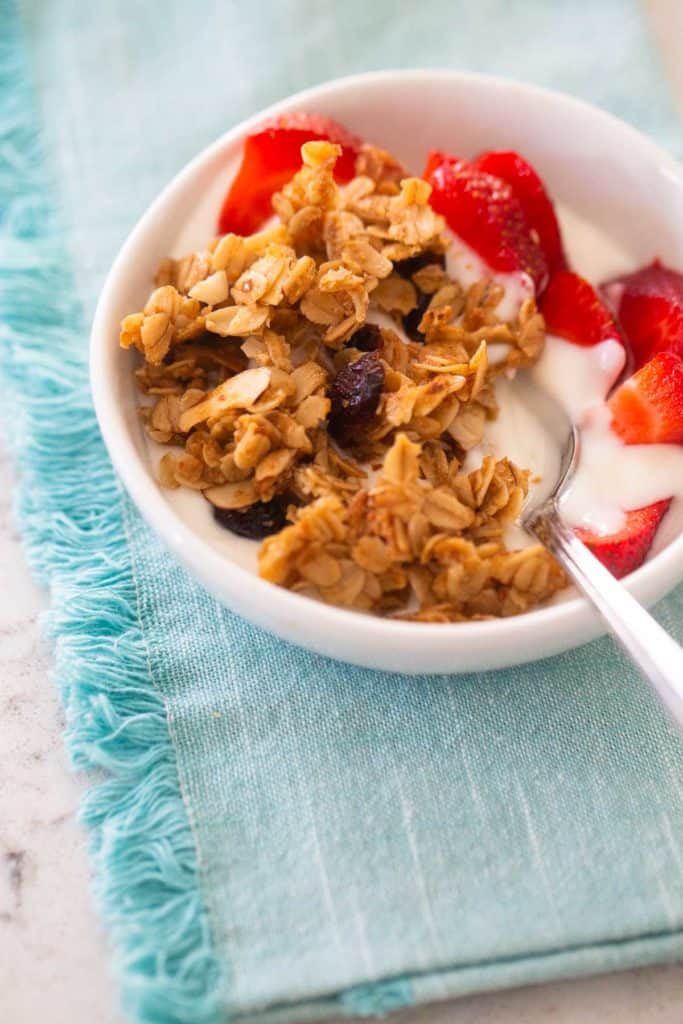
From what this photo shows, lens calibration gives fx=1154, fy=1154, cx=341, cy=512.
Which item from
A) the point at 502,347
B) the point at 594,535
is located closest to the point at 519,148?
the point at 502,347

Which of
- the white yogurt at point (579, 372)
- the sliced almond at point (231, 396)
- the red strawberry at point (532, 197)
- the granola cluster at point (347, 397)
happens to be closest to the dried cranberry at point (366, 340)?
the granola cluster at point (347, 397)

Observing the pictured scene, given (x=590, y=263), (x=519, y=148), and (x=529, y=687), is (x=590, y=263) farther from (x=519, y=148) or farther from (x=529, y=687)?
(x=529, y=687)

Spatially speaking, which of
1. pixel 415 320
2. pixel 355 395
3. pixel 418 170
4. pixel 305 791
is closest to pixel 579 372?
pixel 415 320

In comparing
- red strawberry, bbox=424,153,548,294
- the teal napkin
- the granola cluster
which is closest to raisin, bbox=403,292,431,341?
the granola cluster

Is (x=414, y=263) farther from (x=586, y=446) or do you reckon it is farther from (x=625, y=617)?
(x=625, y=617)

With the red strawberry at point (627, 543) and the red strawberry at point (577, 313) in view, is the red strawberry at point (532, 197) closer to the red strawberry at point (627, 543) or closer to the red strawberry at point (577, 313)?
the red strawberry at point (577, 313)
